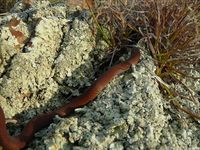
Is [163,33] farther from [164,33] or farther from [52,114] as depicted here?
[52,114]

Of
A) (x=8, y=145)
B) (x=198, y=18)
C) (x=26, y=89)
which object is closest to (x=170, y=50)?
(x=198, y=18)

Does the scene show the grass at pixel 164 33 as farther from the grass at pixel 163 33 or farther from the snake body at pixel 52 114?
the snake body at pixel 52 114

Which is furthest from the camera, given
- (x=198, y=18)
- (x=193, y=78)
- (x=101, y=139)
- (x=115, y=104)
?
(x=198, y=18)

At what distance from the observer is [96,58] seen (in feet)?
8.54

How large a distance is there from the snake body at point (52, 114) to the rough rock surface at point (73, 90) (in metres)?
0.03

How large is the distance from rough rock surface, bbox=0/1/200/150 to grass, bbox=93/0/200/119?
0.08 metres

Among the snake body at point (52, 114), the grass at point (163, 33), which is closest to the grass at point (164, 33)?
the grass at point (163, 33)

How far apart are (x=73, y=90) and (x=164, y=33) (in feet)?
2.06

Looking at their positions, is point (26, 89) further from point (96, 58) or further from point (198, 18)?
point (198, 18)

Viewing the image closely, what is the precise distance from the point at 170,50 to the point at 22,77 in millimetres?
830

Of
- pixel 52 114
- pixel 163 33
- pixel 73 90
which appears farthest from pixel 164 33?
pixel 52 114

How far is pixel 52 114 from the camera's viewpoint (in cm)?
220

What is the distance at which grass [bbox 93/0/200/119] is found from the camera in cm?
249

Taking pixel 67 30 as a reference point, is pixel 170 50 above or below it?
below
